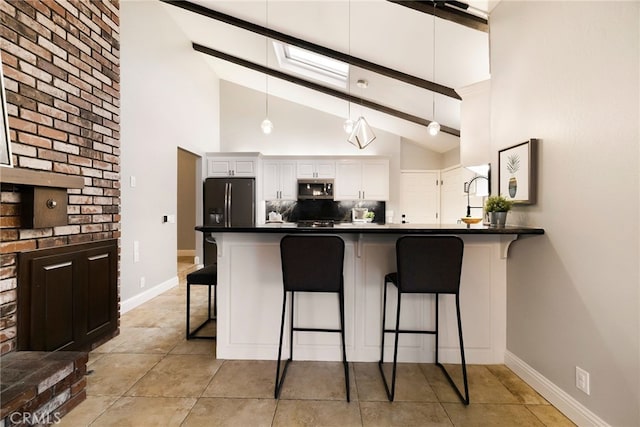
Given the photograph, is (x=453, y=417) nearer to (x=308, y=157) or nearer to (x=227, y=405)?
(x=227, y=405)

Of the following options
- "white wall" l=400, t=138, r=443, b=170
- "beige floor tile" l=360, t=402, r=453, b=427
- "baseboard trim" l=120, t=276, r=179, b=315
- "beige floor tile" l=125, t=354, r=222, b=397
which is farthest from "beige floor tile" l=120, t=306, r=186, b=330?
"white wall" l=400, t=138, r=443, b=170

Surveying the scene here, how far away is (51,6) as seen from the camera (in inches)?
74.7

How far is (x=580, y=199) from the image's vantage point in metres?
1.54

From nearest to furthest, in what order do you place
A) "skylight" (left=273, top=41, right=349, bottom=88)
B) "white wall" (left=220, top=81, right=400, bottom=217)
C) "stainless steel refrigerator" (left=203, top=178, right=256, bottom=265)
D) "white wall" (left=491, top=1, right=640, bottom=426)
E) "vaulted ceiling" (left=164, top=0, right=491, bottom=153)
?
"white wall" (left=491, top=1, right=640, bottom=426), "vaulted ceiling" (left=164, top=0, right=491, bottom=153), "skylight" (left=273, top=41, right=349, bottom=88), "stainless steel refrigerator" (left=203, top=178, right=256, bottom=265), "white wall" (left=220, top=81, right=400, bottom=217)

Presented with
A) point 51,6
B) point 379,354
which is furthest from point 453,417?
point 51,6

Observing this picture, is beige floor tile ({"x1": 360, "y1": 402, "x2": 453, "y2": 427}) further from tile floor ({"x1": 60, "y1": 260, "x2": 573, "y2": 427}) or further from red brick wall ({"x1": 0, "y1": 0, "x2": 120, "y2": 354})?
red brick wall ({"x1": 0, "y1": 0, "x2": 120, "y2": 354})

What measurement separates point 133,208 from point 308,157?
335 centimetres

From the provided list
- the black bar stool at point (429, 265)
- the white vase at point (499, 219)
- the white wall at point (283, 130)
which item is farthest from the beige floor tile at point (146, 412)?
the white wall at point (283, 130)

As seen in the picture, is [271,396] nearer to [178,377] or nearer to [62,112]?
[178,377]

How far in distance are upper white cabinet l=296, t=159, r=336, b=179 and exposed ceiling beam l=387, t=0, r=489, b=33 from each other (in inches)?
137

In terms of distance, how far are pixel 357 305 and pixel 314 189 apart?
155 inches

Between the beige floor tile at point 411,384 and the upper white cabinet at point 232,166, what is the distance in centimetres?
447

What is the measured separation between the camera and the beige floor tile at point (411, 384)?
1779 mm

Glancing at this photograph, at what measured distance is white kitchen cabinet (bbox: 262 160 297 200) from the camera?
5.91 meters
